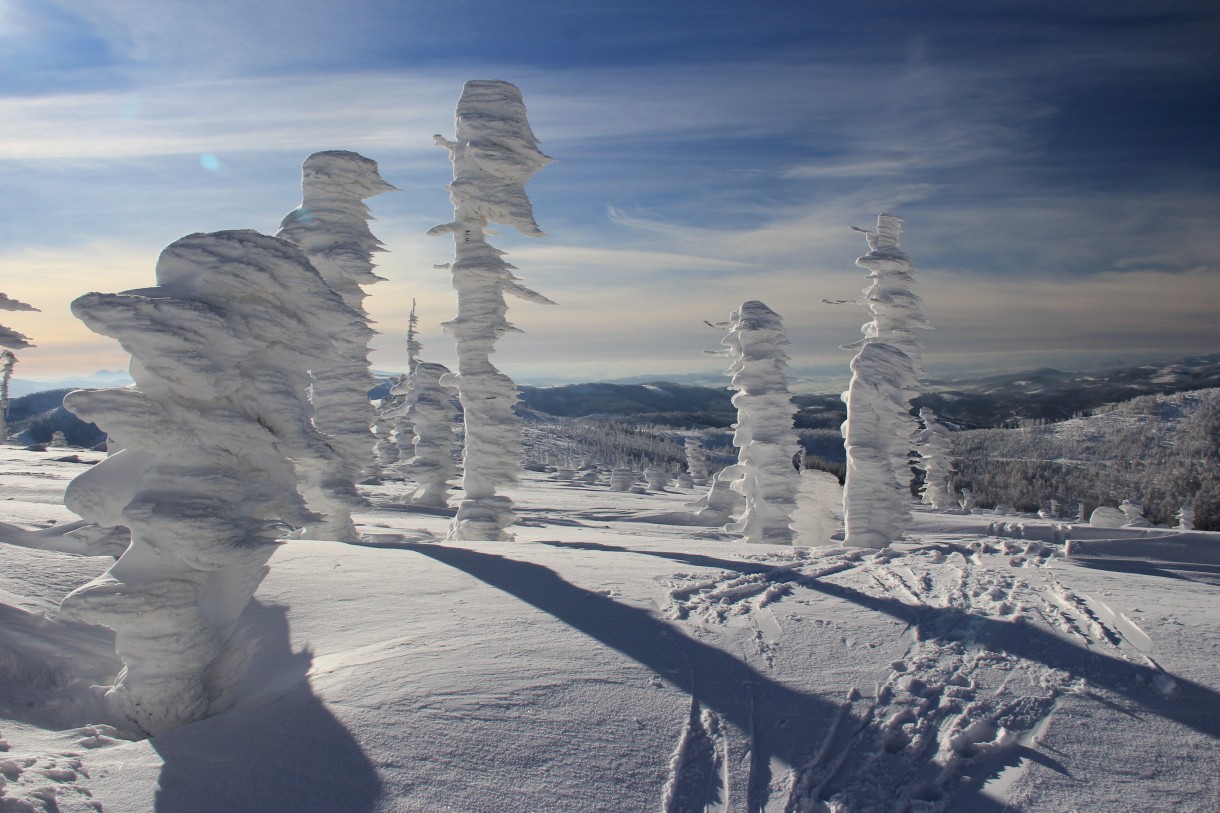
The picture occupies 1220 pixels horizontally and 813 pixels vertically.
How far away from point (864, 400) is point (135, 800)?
1520cm

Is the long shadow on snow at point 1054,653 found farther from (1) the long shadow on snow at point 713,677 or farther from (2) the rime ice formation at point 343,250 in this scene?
(2) the rime ice formation at point 343,250

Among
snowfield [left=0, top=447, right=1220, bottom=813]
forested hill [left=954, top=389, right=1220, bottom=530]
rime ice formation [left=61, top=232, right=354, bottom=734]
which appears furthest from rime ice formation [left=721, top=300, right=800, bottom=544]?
forested hill [left=954, top=389, right=1220, bottom=530]

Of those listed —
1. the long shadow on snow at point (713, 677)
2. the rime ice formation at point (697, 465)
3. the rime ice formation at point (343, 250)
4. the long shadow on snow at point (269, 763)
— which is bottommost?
the long shadow on snow at point (269, 763)

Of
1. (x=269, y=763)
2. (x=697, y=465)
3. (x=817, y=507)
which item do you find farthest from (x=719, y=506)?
(x=697, y=465)

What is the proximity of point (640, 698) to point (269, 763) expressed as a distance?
2.61 metres

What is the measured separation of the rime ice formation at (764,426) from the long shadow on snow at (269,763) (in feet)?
56.9

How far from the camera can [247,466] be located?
6.30 m

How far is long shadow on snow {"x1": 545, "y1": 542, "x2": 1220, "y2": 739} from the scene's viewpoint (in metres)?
5.08

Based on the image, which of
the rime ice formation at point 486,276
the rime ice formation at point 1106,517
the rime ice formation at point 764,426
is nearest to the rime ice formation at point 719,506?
the rime ice formation at point 764,426

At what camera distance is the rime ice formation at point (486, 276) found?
56.0 ft

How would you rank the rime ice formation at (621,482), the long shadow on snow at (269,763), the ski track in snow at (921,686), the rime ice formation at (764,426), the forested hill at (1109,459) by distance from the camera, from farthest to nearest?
the forested hill at (1109,459), the rime ice formation at (621,482), the rime ice formation at (764,426), the ski track in snow at (921,686), the long shadow on snow at (269,763)

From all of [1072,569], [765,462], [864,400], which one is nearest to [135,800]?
[1072,569]

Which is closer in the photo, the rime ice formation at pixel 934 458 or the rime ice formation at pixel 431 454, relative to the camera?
the rime ice formation at pixel 431 454

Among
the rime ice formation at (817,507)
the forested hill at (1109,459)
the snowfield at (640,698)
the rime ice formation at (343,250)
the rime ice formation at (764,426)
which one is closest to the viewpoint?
the snowfield at (640,698)
